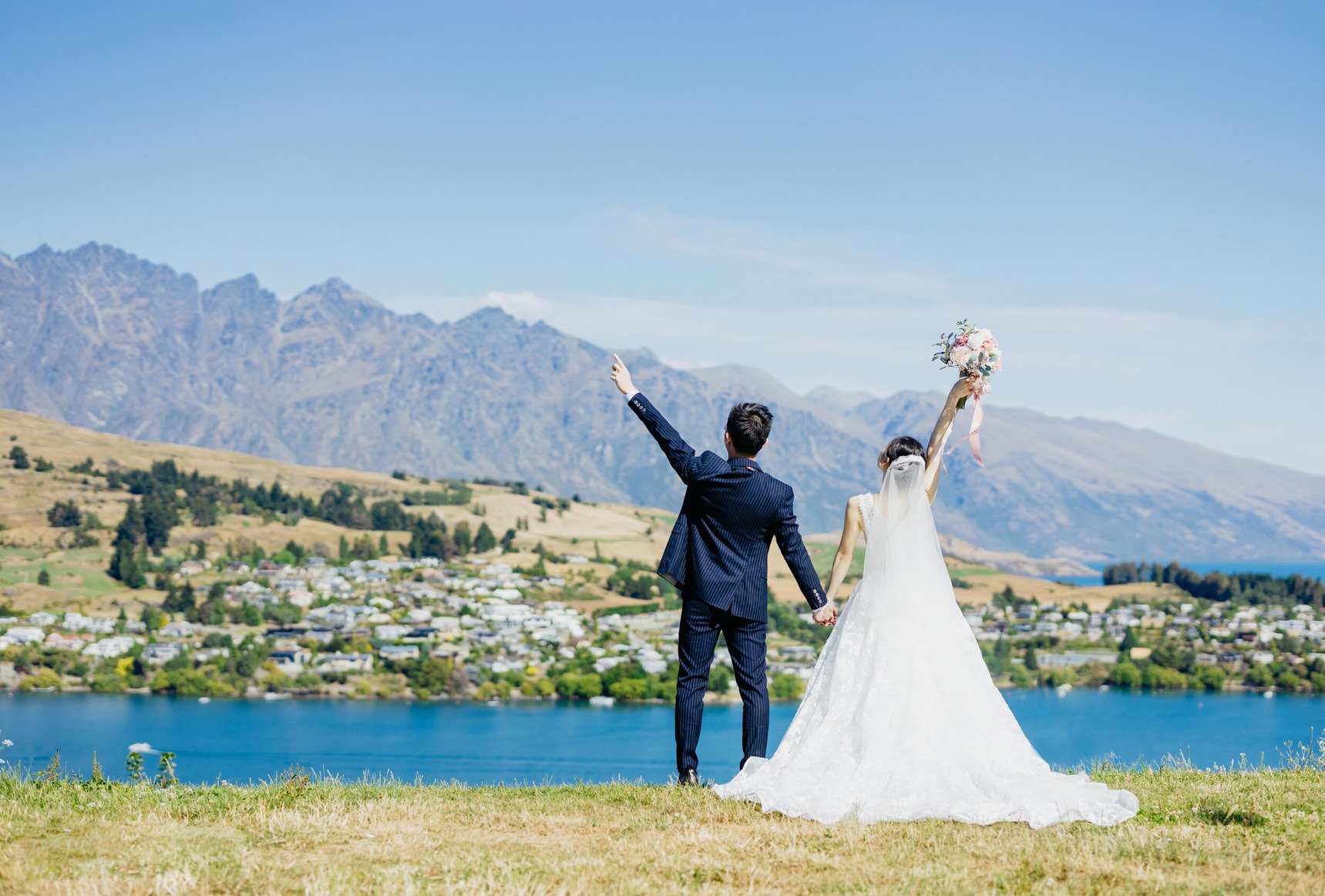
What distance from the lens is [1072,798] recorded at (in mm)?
7051

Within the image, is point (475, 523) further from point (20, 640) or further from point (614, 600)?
point (20, 640)

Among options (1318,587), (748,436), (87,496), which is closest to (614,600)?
(87,496)

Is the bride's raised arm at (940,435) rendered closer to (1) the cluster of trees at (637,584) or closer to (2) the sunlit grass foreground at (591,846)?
(2) the sunlit grass foreground at (591,846)

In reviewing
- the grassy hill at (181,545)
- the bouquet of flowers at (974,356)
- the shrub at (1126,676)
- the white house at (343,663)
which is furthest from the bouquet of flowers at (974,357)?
the grassy hill at (181,545)

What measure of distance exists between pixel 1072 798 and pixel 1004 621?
141 metres

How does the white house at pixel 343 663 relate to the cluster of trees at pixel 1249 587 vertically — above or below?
below

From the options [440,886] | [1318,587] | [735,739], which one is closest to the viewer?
[440,886]

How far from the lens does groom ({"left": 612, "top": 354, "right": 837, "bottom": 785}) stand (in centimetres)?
836

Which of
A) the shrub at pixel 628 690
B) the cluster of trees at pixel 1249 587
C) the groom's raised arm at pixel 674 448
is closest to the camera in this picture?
the groom's raised arm at pixel 674 448

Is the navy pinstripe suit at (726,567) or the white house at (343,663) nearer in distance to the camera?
the navy pinstripe suit at (726,567)

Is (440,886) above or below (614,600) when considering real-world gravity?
above

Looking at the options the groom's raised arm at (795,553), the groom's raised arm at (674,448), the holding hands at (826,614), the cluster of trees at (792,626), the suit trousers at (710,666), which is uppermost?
the groom's raised arm at (674,448)

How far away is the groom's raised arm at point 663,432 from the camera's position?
8320mm

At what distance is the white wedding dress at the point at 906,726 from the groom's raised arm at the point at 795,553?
24 cm
